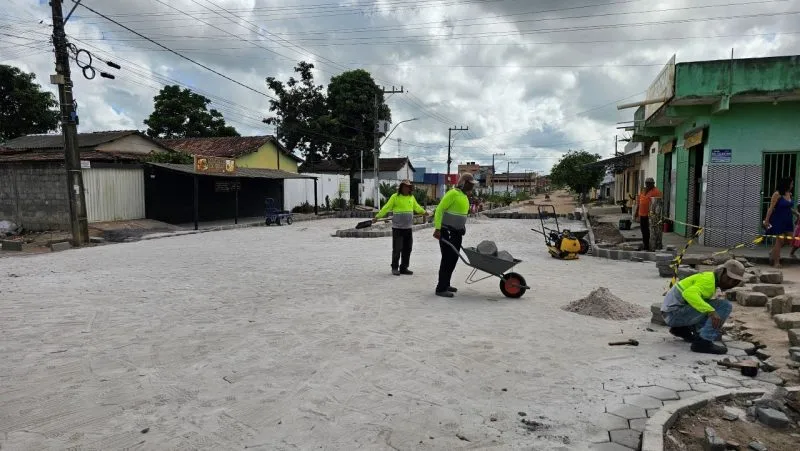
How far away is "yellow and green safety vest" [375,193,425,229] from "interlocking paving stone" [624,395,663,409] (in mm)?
5584

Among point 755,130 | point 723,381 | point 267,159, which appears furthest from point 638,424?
point 267,159

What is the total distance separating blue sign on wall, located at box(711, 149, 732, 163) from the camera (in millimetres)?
11562

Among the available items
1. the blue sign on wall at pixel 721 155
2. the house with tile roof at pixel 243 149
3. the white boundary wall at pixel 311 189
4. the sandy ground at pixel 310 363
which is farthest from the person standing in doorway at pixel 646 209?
the house with tile roof at pixel 243 149

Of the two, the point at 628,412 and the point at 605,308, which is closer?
the point at 628,412

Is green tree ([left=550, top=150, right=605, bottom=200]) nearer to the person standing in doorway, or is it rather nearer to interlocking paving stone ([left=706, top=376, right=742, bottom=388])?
the person standing in doorway

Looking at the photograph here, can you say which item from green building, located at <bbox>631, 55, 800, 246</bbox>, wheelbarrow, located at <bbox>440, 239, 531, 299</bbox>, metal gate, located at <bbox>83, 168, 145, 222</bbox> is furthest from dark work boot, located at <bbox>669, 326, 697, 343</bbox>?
metal gate, located at <bbox>83, 168, 145, 222</bbox>

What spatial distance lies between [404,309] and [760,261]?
7.80 meters

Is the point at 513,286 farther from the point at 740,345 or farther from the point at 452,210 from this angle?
the point at 740,345

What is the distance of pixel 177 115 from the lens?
136 feet

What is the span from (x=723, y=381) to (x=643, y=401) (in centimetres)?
87

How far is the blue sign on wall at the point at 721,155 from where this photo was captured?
1156 cm

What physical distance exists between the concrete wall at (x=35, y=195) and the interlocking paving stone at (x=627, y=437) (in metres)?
19.9

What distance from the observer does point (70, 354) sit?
4.67 meters

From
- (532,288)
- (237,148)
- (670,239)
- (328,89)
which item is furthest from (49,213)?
(328,89)
